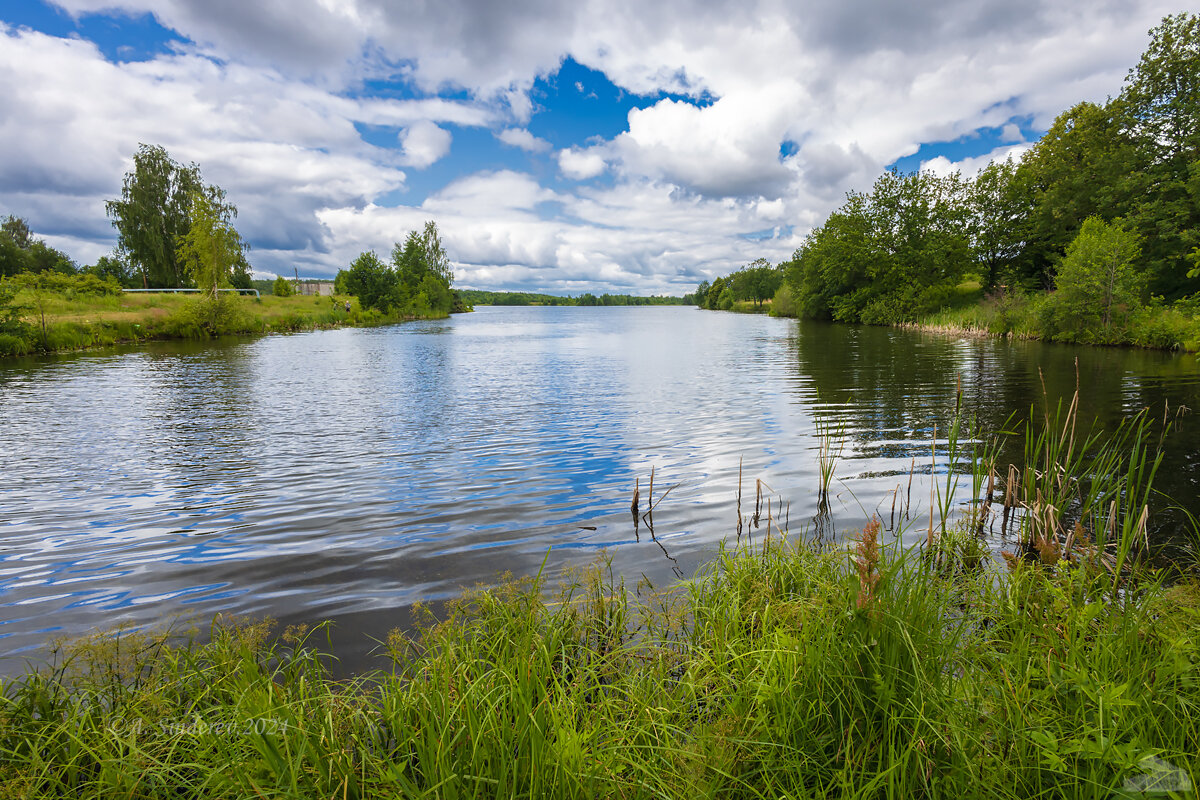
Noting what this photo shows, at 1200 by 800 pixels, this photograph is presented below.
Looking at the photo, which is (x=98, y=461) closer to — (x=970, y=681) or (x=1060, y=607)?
(x=970, y=681)

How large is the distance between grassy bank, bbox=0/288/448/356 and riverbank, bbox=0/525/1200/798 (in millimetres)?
37126

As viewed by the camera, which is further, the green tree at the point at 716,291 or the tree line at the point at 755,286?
the green tree at the point at 716,291

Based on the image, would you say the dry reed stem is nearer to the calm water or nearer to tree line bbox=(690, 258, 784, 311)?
the calm water

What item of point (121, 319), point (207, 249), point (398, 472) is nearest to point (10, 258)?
point (207, 249)

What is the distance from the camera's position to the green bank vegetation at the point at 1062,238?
2770 cm

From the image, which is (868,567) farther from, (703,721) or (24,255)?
(24,255)

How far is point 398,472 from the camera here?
31.6 ft

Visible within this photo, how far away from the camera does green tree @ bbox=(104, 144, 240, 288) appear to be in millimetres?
61469

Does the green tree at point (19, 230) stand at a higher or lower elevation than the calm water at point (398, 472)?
higher

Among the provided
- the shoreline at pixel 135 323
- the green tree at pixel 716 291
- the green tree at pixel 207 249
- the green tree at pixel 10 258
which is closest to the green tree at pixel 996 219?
the shoreline at pixel 135 323

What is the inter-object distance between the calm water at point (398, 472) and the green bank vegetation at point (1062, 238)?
6.90m

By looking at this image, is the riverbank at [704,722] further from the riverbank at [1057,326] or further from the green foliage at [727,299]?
the green foliage at [727,299]

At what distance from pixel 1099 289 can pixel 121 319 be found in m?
61.6

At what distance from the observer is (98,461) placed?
10.2 meters
